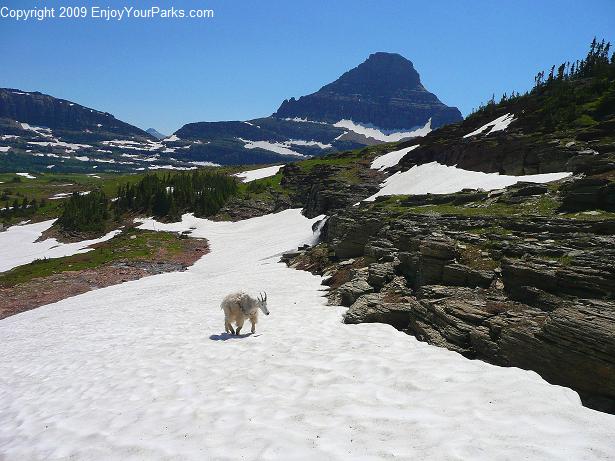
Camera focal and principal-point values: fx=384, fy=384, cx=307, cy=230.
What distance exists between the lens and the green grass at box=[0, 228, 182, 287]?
52884mm

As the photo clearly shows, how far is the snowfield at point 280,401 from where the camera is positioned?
25.5ft

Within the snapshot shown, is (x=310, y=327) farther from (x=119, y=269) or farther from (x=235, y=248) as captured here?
(x=235, y=248)

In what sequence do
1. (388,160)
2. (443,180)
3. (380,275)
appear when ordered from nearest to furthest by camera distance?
(380,275) → (443,180) → (388,160)

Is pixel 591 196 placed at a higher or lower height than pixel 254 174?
higher

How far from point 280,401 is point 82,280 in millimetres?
48901

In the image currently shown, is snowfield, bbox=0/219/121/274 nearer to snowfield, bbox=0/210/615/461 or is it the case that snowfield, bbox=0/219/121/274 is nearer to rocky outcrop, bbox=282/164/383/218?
rocky outcrop, bbox=282/164/383/218

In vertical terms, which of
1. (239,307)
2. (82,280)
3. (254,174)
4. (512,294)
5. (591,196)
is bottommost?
(82,280)

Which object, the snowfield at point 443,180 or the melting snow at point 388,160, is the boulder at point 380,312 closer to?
the snowfield at point 443,180

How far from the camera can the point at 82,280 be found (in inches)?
1967

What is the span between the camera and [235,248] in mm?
70562

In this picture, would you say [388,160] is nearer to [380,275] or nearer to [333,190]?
[333,190]

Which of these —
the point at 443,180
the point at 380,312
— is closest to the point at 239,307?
the point at 380,312

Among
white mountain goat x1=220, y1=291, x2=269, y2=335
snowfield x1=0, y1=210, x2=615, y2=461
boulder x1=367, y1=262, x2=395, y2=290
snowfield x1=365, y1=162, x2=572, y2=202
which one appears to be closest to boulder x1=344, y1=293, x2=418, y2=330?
snowfield x1=0, y1=210, x2=615, y2=461

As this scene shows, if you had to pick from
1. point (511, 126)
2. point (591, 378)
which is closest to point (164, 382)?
point (591, 378)
